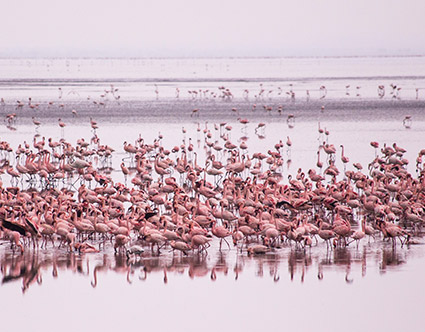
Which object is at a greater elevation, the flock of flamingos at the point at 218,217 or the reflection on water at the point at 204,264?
the flock of flamingos at the point at 218,217

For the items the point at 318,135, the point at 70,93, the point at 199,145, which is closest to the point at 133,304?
the point at 199,145

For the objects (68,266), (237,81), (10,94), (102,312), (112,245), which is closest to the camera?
(102,312)

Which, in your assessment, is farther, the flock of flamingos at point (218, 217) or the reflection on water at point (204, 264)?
the flock of flamingos at point (218, 217)

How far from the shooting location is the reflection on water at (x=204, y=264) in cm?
991

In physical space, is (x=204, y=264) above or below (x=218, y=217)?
below

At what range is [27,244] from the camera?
1140 centimetres

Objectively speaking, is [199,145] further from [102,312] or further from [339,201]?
[102,312]

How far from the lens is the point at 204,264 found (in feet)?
34.0

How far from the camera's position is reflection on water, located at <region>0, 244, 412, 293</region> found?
9.91 m

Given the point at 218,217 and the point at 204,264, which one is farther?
the point at 218,217

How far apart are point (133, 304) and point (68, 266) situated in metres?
1.64

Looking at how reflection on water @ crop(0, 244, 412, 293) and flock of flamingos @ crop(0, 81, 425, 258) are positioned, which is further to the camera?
flock of flamingos @ crop(0, 81, 425, 258)

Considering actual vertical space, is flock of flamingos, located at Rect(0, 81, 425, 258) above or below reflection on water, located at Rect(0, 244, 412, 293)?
above

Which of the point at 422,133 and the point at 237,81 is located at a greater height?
the point at 237,81
